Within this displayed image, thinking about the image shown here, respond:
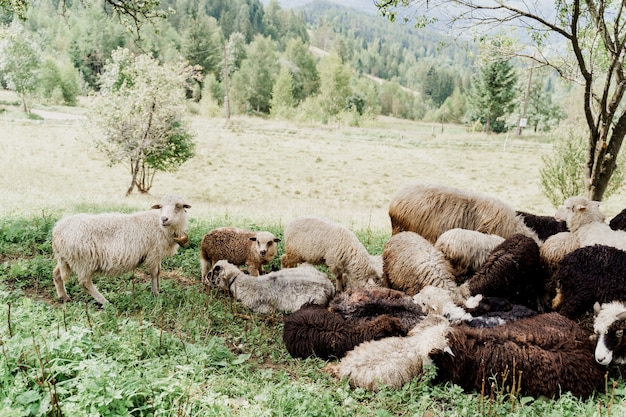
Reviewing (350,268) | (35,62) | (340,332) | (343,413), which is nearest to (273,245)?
(350,268)

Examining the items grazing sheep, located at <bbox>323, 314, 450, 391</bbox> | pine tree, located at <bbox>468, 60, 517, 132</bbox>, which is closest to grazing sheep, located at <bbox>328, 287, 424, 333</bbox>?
grazing sheep, located at <bbox>323, 314, 450, 391</bbox>

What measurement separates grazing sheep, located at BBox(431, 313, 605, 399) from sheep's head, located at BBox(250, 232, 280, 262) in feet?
10.2

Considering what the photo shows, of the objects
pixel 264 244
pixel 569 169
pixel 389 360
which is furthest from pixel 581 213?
pixel 569 169

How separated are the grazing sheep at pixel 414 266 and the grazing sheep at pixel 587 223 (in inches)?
72.2

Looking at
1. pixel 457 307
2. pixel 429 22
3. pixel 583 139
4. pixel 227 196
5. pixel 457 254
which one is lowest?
pixel 227 196

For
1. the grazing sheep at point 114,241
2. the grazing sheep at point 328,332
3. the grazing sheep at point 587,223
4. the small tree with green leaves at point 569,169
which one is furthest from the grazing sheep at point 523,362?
the small tree with green leaves at point 569,169

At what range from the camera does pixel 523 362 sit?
436cm

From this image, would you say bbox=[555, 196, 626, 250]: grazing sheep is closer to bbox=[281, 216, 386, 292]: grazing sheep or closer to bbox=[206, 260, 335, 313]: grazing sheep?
bbox=[281, 216, 386, 292]: grazing sheep

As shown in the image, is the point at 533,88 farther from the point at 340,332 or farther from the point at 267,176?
the point at 340,332

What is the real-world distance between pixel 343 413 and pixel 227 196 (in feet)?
67.7

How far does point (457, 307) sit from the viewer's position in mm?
5637

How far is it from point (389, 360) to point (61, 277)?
4038mm

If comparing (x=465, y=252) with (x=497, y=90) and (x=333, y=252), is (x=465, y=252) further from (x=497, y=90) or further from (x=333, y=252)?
(x=497, y=90)

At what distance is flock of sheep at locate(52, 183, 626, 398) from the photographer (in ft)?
14.5
